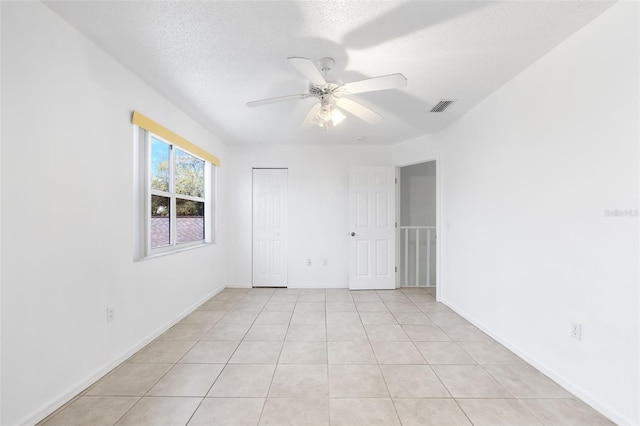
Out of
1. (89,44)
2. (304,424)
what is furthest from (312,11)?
(304,424)

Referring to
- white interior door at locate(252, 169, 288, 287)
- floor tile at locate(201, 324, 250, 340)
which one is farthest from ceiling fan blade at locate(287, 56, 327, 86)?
white interior door at locate(252, 169, 288, 287)

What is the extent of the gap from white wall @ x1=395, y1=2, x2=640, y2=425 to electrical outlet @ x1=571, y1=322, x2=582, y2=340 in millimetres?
35

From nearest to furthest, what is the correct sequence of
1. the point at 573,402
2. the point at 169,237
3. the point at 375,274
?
the point at 573,402 < the point at 169,237 < the point at 375,274

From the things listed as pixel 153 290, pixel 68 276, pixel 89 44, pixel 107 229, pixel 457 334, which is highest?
pixel 89 44

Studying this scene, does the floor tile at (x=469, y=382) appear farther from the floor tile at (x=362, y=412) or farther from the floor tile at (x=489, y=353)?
the floor tile at (x=362, y=412)

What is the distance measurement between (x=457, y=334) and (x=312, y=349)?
152 cm

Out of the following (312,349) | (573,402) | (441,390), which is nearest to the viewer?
(573,402)

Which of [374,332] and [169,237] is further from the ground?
[169,237]

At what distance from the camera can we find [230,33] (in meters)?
1.93

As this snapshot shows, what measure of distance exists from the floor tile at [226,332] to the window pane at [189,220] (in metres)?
1.23

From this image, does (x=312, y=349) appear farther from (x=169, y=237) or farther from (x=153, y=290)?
(x=169, y=237)

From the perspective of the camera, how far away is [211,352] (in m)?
2.58

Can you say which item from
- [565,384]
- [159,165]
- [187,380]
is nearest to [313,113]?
[159,165]

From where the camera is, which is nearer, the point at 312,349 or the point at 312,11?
the point at 312,11
